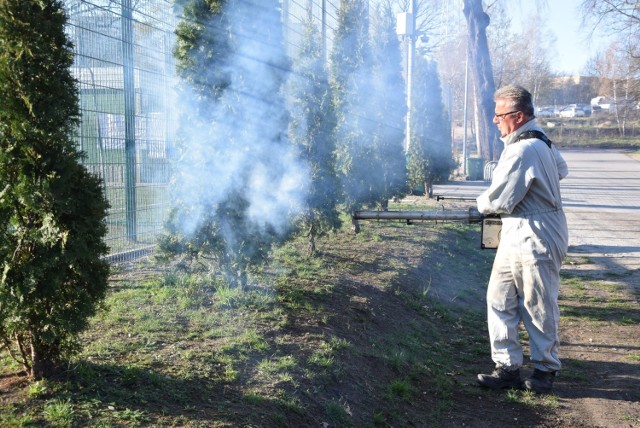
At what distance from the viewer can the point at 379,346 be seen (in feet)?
18.4

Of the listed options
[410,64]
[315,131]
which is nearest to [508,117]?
[315,131]

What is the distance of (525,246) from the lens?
479cm

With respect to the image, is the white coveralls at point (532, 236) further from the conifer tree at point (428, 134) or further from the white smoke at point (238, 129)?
the conifer tree at point (428, 134)

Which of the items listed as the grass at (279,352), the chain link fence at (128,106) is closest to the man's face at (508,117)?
the grass at (279,352)

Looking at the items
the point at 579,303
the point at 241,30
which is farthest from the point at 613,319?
the point at 241,30

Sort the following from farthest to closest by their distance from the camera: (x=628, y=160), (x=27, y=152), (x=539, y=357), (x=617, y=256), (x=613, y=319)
A: (x=628, y=160) → (x=617, y=256) → (x=613, y=319) → (x=539, y=357) → (x=27, y=152)

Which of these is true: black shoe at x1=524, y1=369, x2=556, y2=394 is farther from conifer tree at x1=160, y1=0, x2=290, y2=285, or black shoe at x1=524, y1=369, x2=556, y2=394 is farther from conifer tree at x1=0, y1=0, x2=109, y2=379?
conifer tree at x1=0, y1=0, x2=109, y2=379

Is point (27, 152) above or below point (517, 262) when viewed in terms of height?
above

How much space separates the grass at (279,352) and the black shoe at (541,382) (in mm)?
129

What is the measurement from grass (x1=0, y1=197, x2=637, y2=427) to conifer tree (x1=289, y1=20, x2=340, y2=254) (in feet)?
2.29

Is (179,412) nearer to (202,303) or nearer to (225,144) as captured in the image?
(202,303)

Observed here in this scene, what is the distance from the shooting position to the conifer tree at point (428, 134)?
1925cm

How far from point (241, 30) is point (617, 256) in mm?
8329

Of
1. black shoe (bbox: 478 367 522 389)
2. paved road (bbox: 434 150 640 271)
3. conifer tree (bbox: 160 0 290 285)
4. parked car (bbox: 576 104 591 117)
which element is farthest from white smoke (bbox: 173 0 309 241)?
parked car (bbox: 576 104 591 117)
